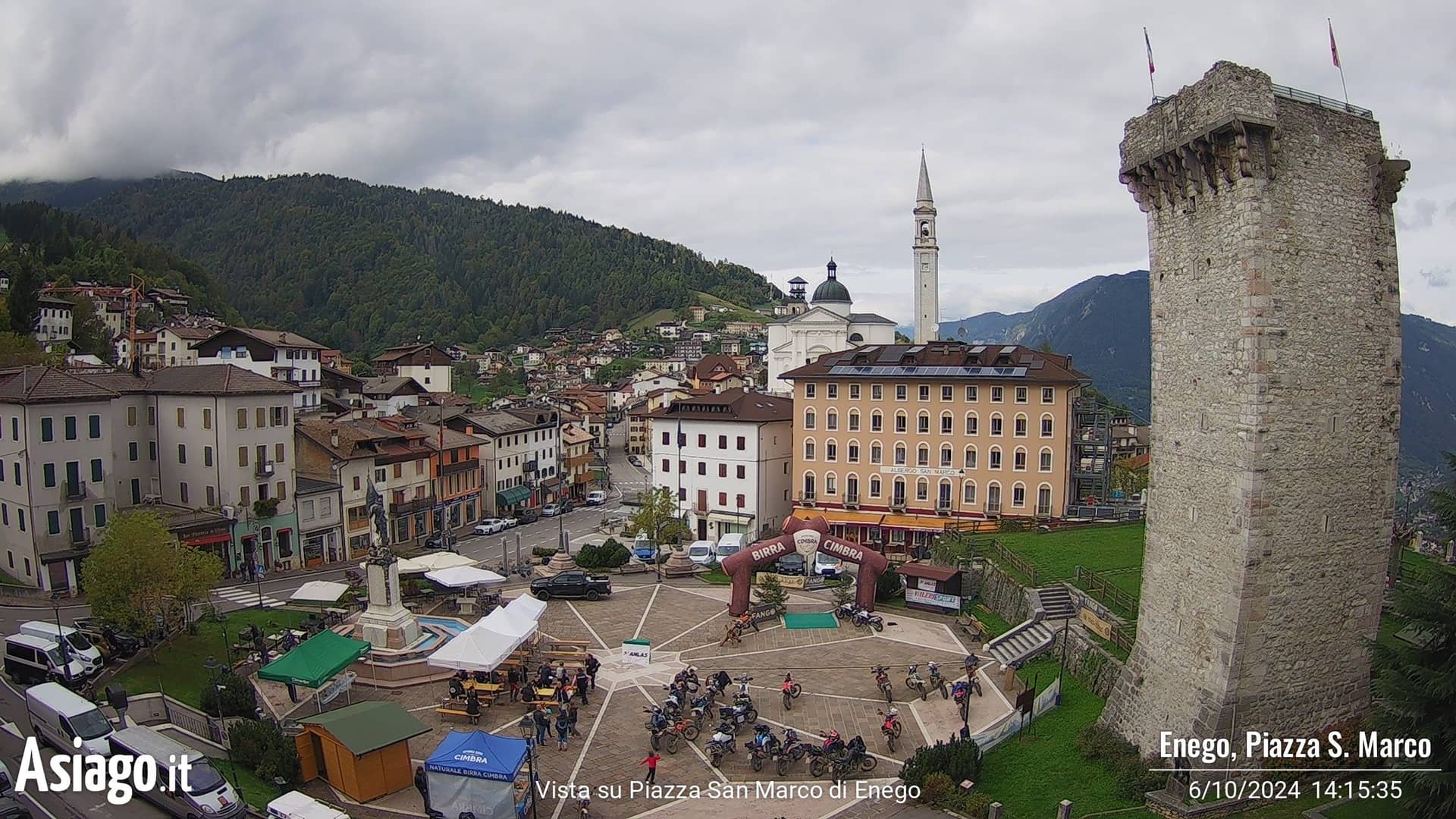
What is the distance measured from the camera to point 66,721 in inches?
800

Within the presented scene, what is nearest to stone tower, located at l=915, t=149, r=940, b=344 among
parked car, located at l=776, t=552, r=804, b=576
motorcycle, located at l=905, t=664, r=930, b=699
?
parked car, located at l=776, t=552, r=804, b=576

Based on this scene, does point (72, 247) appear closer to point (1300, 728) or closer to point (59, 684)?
point (59, 684)

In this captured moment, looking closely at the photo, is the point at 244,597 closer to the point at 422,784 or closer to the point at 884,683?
the point at 422,784

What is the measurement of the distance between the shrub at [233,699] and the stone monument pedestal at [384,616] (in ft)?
A: 17.0

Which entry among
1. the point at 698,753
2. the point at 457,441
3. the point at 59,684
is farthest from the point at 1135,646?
the point at 457,441

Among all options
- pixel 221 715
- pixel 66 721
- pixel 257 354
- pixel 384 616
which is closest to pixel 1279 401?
pixel 221 715

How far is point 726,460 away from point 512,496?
786 inches

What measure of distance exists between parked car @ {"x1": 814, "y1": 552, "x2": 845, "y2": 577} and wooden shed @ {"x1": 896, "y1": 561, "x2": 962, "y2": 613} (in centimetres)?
559

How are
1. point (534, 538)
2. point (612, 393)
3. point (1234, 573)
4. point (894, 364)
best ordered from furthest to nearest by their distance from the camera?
point (612, 393) → point (534, 538) → point (894, 364) → point (1234, 573)

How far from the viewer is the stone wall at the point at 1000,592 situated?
113 ft

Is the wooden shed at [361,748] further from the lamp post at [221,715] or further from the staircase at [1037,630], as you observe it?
the staircase at [1037,630]

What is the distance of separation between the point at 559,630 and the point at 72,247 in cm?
14018

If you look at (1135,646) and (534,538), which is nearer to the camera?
(1135,646)

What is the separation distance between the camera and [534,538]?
5975 centimetres
